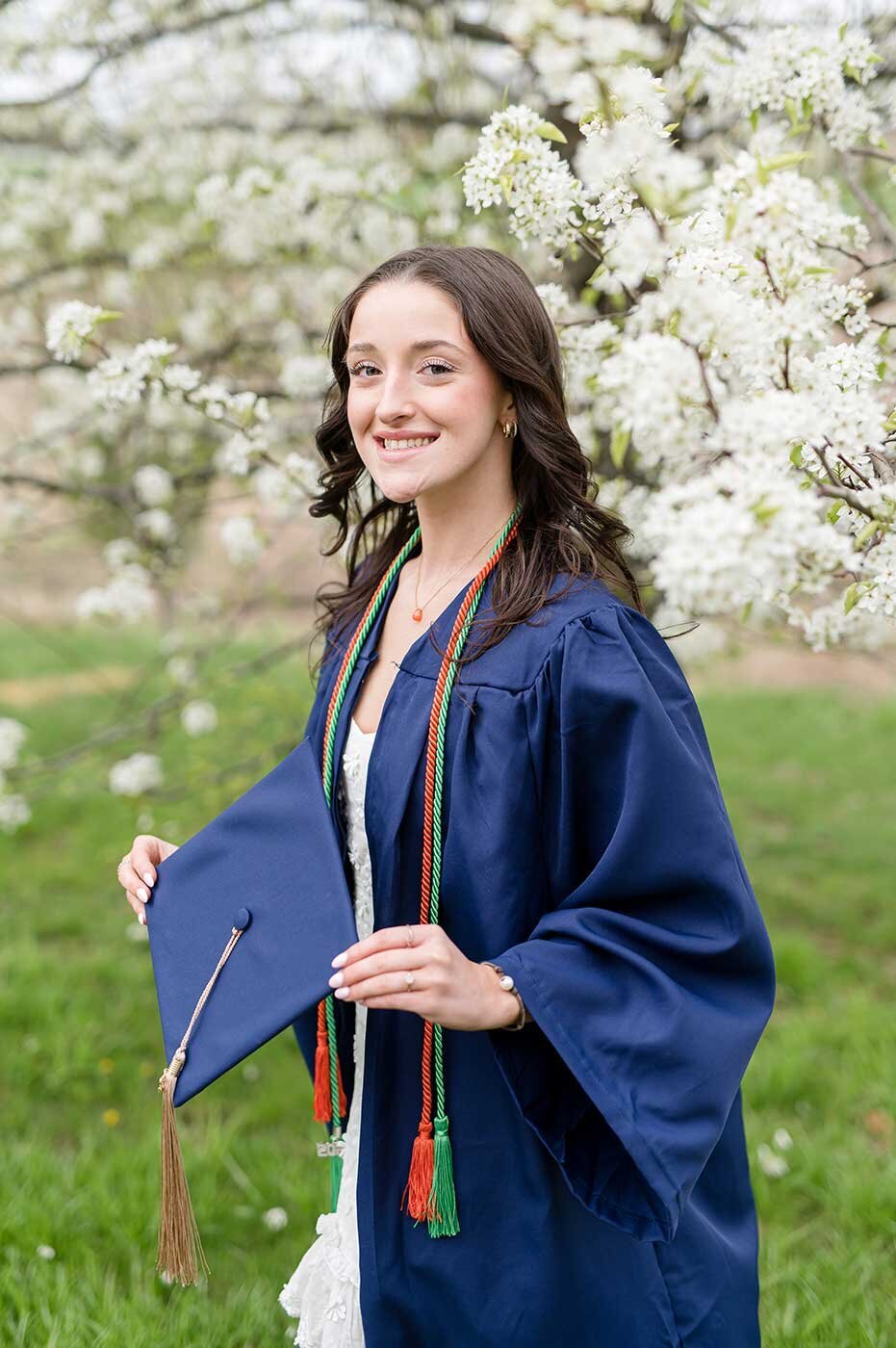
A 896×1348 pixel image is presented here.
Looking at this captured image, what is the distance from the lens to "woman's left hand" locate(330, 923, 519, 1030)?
4.38 feet

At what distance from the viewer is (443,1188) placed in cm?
158

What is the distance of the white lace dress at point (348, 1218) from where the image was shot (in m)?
1.75

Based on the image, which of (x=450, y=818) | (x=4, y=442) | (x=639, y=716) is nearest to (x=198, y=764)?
(x=450, y=818)

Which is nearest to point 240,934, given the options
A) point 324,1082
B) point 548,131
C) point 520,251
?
point 324,1082

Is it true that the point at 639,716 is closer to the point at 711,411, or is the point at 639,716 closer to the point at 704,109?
the point at 711,411

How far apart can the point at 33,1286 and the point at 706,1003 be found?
163cm

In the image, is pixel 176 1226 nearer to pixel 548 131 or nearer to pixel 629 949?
pixel 629 949

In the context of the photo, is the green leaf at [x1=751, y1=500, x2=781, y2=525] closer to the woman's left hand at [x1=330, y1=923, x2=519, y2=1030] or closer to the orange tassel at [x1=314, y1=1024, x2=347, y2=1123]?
the woman's left hand at [x1=330, y1=923, x2=519, y2=1030]

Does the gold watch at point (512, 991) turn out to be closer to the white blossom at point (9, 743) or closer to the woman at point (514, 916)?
the woman at point (514, 916)

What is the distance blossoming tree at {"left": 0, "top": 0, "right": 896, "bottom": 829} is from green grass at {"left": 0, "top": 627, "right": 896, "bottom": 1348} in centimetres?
66

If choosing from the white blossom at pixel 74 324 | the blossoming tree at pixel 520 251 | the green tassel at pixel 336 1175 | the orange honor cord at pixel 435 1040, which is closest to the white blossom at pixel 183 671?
the blossoming tree at pixel 520 251

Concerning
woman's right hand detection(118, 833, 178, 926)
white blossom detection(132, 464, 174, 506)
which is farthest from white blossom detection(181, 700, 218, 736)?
woman's right hand detection(118, 833, 178, 926)

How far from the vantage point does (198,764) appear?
3.43 meters

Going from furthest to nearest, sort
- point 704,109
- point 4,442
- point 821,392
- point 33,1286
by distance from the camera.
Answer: point 4,442, point 704,109, point 33,1286, point 821,392
